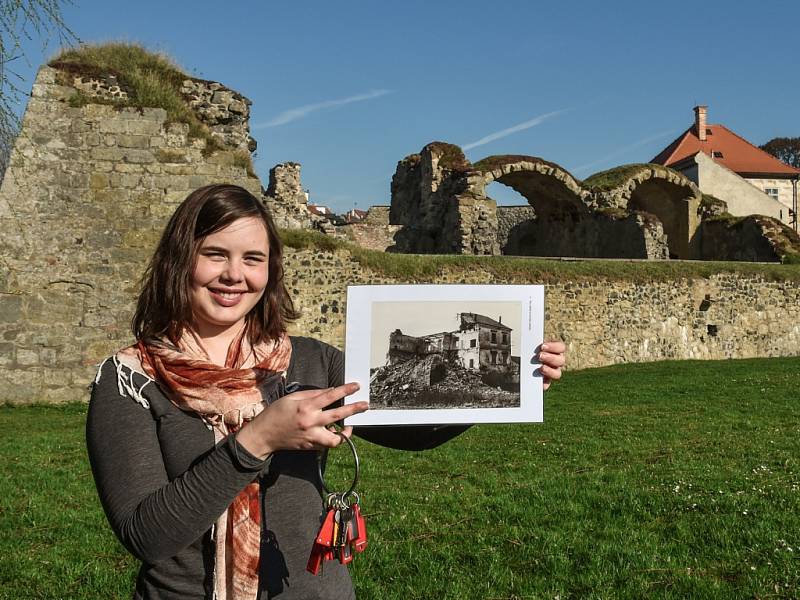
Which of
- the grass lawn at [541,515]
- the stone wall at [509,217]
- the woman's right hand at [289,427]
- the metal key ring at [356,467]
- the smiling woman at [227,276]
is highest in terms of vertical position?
the stone wall at [509,217]

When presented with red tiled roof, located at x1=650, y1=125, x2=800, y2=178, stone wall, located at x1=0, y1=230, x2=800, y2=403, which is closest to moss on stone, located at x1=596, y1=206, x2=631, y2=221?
stone wall, located at x1=0, y1=230, x2=800, y2=403

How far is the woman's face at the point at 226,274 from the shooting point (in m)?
1.85

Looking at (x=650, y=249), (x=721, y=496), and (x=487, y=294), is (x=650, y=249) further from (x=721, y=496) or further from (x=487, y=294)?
(x=487, y=294)

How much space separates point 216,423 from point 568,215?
81.0 feet

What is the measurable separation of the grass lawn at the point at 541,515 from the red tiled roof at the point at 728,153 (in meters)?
35.1

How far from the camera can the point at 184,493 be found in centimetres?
155

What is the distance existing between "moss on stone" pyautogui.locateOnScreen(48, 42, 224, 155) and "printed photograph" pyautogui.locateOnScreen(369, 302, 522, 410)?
9661mm

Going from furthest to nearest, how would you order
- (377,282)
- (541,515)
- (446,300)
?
1. (377,282)
2. (541,515)
3. (446,300)

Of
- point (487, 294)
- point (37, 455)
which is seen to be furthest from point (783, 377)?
point (487, 294)

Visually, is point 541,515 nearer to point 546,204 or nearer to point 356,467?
point 356,467

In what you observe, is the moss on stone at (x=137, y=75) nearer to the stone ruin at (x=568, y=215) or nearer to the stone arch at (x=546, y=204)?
the stone ruin at (x=568, y=215)

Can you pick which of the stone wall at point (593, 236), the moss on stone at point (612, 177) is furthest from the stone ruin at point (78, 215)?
the moss on stone at point (612, 177)

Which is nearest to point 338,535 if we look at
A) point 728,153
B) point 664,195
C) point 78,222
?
point 78,222

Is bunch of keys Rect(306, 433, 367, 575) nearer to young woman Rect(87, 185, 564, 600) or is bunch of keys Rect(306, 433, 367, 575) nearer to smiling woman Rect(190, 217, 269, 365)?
young woman Rect(87, 185, 564, 600)
